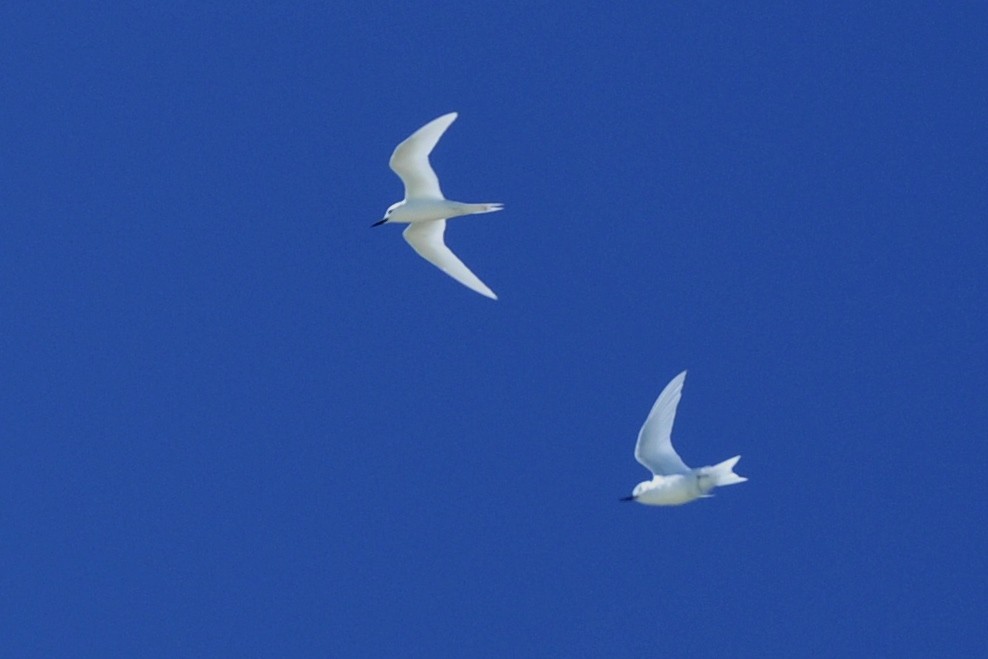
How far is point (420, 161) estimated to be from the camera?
30.8m

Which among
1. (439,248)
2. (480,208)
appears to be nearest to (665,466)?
(480,208)

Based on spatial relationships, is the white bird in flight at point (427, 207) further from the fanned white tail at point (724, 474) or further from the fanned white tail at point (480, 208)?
the fanned white tail at point (724, 474)

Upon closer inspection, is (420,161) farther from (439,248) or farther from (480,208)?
(439,248)

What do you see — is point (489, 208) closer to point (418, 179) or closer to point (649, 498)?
point (418, 179)

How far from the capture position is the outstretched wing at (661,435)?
29094mm

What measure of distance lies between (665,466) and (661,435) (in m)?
0.55

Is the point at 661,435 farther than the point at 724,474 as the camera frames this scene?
Yes

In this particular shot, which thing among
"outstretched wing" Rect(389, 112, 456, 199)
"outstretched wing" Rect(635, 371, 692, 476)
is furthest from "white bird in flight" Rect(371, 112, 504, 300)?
"outstretched wing" Rect(635, 371, 692, 476)

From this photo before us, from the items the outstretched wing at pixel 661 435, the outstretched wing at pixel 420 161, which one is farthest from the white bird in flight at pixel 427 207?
the outstretched wing at pixel 661 435

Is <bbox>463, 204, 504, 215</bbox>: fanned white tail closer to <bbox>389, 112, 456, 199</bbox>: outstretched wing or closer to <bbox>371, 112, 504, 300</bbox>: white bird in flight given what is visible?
<bbox>371, 112, 504, 300</bbox>: white bird in flight

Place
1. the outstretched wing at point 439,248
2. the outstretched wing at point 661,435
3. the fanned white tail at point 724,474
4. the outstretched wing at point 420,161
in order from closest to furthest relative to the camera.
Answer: the fanned white tail at point 724,474
the outstretched wing at point 661,435
the outstretched wing at point 420,161
the outstretched wing at point 439,248

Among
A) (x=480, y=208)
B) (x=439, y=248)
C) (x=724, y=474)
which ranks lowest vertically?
(x=724, y=474)

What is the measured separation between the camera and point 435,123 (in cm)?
3005

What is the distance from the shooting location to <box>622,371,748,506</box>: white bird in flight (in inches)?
1088
